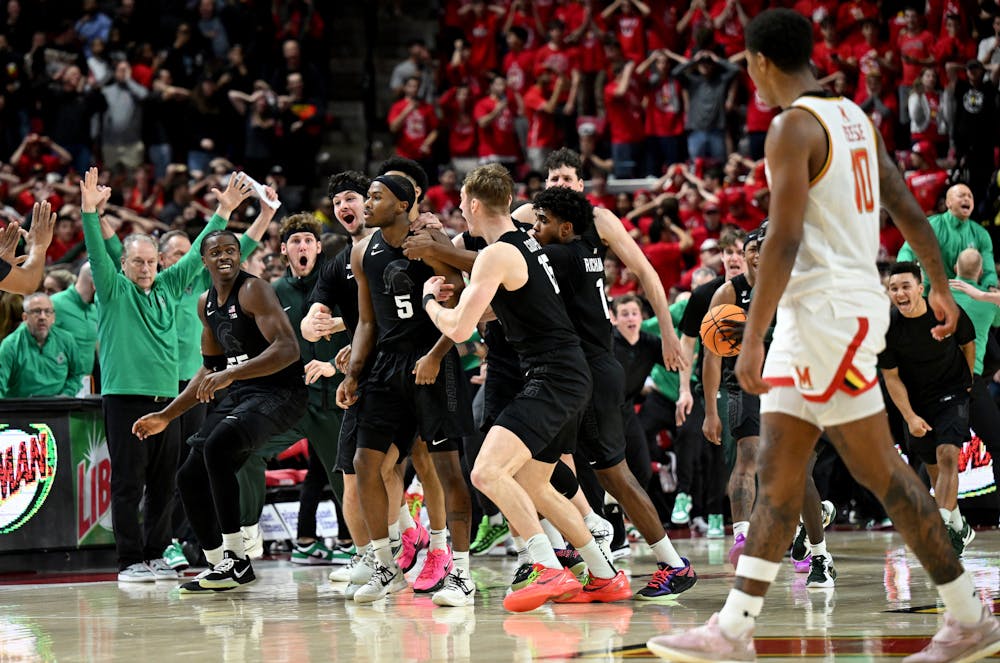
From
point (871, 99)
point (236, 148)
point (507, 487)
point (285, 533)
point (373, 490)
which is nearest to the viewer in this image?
point (507, 487)

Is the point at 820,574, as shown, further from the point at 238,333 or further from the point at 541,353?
the point at 238,333

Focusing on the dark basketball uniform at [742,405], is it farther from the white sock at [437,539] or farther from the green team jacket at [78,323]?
the green team jacket at [78,323]

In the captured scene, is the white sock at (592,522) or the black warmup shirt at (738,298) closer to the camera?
the white sock at (592,522)

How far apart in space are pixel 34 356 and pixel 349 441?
12.9 feet

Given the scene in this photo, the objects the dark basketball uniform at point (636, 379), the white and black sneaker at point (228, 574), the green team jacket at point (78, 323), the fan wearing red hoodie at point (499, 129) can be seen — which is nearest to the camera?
the white and black sneaker at point (228, 574)

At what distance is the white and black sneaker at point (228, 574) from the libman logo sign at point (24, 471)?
218 centimetres

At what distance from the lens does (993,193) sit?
1405cm

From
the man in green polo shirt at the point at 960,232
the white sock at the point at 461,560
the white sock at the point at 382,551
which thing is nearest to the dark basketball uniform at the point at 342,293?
the white sock at the point at 382,551

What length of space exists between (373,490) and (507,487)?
1.03 metres

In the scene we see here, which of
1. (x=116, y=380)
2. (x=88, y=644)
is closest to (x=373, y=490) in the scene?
(x=88, y=644)

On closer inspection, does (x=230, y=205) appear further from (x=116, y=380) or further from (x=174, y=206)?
(x=174, y=206)

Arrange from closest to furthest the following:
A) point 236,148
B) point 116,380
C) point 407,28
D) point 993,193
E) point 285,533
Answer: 1. point 116,380
2. point 285,533
3. point 993,193
4. point 236,148
5. point 407,28

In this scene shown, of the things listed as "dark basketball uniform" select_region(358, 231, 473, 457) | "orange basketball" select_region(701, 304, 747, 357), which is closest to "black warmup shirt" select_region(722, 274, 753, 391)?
"orange basketball" select_region(701, 304, 747, 357)

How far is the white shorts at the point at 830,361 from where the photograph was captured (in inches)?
182
